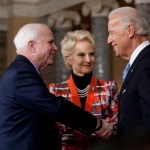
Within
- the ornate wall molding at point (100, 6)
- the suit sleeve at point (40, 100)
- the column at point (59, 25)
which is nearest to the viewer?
the suit sleeve at point (40, 100)

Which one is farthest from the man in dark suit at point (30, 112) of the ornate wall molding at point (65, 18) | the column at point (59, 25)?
the ornate wall molding at point (65, 18)

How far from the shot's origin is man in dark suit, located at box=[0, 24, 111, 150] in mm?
Answer: 2930

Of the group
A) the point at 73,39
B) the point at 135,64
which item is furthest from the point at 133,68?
the point at 73,39

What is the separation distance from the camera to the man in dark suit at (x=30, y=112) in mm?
2930

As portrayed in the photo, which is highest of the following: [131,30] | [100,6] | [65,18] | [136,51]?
[100,6]

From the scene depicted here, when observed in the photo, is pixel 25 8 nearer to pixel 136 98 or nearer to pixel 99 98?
pixel 99 98

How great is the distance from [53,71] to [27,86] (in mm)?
9186

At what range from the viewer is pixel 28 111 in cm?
→ 297

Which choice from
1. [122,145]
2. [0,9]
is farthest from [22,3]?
[122,145]

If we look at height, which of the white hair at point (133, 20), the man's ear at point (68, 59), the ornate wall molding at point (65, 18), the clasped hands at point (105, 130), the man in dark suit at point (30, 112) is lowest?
the clasped hands at point (105, 130)

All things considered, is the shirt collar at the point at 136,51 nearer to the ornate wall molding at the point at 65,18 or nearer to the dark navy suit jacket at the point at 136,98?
the dark navy suit jacket at the point at 136,98

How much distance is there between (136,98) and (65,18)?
30.0 ft

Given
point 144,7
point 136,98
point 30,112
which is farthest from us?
point 144,7

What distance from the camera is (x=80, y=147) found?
11.9ft
